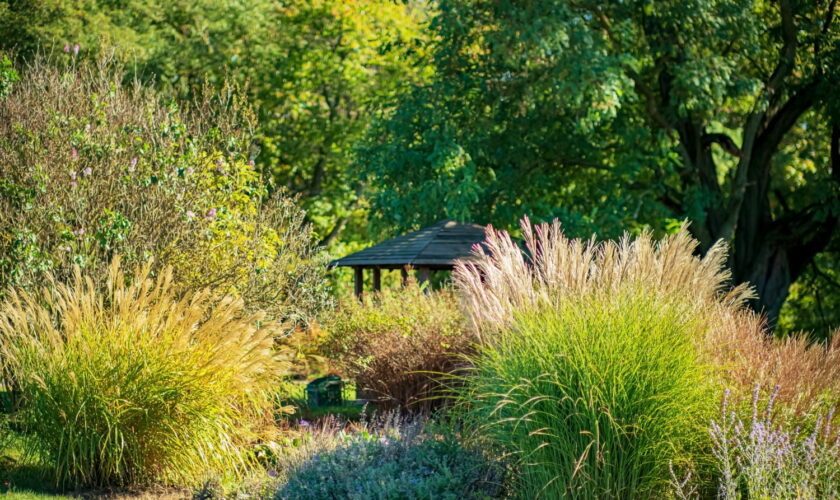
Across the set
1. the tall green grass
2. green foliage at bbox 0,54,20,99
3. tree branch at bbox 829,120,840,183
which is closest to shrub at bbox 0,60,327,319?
green foliage at bbox 0,54,20,99

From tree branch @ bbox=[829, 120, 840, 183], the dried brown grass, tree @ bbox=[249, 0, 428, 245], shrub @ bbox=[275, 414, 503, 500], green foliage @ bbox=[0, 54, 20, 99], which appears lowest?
shrub @ bbox=[275, 414, 503, 500]

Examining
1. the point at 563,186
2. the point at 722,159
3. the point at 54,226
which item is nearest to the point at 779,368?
the point at 54,226

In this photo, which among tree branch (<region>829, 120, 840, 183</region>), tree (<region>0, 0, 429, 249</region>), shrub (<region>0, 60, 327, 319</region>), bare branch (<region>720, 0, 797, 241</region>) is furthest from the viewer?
tree (<region>0, 0, 429, 249</region>)

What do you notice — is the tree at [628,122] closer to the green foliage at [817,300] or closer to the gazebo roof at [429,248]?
the gazebo roof at [429,248]

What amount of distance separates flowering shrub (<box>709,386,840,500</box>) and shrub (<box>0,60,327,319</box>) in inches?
190

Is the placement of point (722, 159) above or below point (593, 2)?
below

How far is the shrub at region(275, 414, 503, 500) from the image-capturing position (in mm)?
4906

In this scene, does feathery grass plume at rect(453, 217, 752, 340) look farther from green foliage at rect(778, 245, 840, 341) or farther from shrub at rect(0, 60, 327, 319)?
green foliage at rect(778, 245, 840, 341)

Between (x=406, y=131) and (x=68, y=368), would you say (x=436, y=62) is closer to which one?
(x=406, y=131)

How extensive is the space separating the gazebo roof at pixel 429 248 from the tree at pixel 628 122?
2.78 feet

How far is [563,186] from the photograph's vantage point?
16.0 m

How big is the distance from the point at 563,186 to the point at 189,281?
9321 millimetres

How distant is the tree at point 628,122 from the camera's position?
40.6 ft

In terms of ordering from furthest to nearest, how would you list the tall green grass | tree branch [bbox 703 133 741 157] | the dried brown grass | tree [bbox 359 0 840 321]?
tree branch [bbox 703 133 741 157] < tree [bbox 359 0 840 321] < the dried brown grass < the tall green grass
